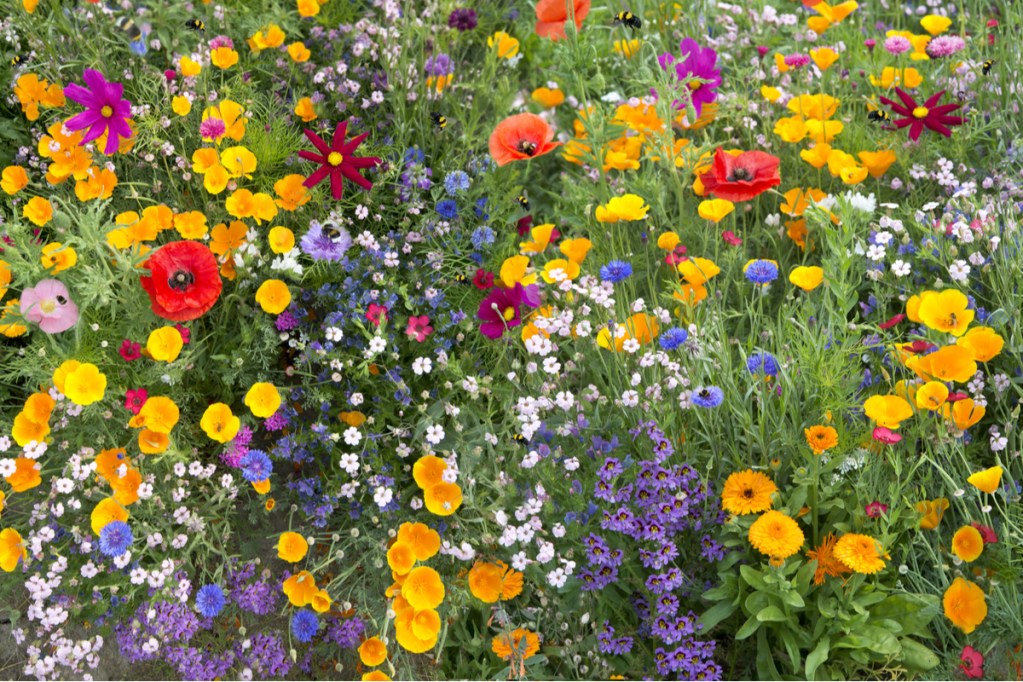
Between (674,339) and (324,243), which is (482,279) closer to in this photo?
(324,243)

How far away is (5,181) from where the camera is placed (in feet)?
8.51

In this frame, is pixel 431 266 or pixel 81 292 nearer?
pixel 81 292

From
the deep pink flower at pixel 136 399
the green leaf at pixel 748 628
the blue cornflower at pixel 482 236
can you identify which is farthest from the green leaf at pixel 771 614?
the deep pink flower at pixel 136 399

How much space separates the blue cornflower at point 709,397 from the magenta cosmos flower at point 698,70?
1.07 m

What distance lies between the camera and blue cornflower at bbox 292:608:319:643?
216cm

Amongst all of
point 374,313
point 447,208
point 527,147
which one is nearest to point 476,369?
point 374,313

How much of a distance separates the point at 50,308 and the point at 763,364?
5.24 feet

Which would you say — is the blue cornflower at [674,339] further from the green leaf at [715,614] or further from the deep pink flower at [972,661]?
the deep pink flower at [972,661]

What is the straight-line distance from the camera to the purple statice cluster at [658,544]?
202 cm

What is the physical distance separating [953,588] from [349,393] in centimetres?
143

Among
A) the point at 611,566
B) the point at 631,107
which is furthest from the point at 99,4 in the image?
the point at 611,566

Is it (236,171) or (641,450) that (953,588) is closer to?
(641,450)

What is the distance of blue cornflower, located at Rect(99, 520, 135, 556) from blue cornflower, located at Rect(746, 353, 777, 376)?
4.53ft

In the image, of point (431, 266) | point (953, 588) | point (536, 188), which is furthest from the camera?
point (536, 188)
